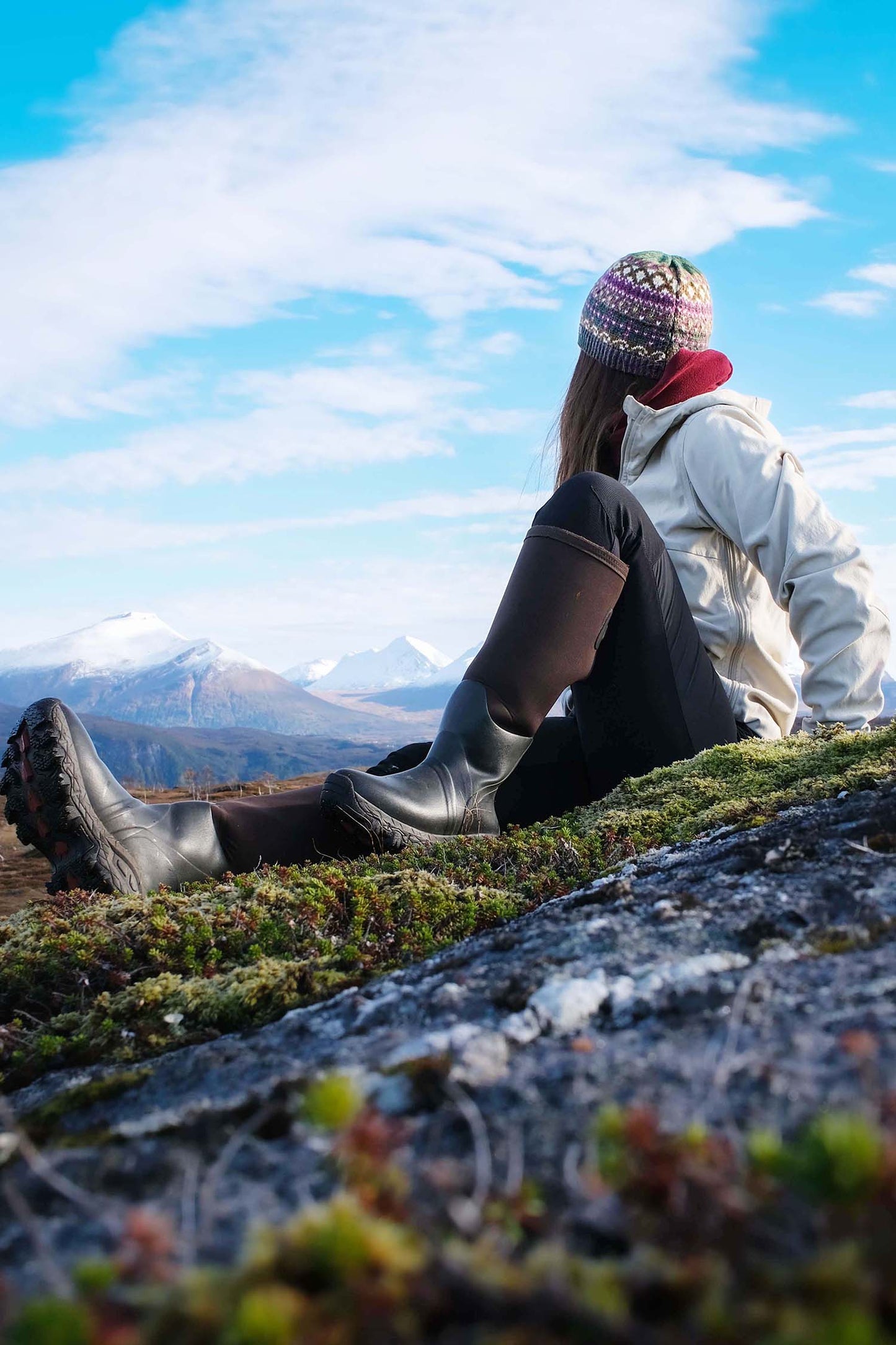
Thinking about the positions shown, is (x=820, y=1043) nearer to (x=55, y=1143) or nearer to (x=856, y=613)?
(x=55, y=1143)

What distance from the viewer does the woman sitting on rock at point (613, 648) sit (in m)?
3.40

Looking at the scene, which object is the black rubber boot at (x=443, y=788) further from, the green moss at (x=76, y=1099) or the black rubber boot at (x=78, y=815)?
the green moss at (x=76, y=1099)

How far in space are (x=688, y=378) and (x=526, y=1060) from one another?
452 cm

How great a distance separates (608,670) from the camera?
4164 millimetres

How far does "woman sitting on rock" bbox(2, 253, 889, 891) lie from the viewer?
3404 millimetres

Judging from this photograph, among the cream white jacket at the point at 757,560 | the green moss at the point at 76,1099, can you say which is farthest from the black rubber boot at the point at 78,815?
the cream white jacket at the point at 757,560

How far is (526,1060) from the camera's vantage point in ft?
4.02

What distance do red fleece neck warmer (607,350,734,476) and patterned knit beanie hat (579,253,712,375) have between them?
0.14 meters

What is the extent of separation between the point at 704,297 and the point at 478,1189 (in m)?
5.50

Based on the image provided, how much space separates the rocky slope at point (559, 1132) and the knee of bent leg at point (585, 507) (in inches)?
78.3

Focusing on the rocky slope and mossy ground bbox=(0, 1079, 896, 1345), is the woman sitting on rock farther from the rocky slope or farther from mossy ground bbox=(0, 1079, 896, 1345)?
mossy ground bbox=(0, 1079, 896, 1345)

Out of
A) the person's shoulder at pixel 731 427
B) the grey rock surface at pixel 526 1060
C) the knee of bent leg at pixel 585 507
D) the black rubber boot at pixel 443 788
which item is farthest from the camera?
the person's shoulder at pixel 731 427

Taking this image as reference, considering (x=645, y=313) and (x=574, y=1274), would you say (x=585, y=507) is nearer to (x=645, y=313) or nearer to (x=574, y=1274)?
(x=645, y=313)

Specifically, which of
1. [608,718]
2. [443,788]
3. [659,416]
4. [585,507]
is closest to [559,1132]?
[443,788]
